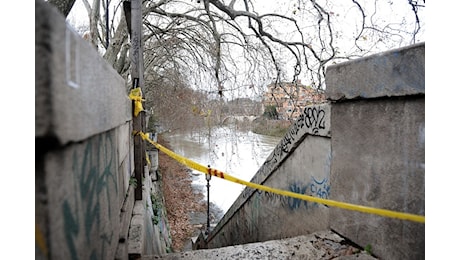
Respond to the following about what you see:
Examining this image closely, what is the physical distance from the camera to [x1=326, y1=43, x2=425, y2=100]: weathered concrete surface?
70.1 inches

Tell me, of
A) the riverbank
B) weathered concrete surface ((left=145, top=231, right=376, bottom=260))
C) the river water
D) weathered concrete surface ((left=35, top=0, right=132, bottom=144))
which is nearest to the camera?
weathered concrete surface ((left=35, top=0, right=132, bottom=144))

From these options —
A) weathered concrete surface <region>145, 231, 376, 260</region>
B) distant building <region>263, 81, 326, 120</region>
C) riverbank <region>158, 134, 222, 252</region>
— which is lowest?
riverbank <region>158, 134, 222, 252</region>

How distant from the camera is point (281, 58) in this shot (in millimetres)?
8016

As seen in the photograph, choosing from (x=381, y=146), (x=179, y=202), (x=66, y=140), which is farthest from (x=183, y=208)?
(x=66, y=140)

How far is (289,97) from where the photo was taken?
25.5ft

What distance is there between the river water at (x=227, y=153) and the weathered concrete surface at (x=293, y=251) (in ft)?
18.5

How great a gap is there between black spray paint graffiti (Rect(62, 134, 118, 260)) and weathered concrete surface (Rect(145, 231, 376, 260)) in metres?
1.02

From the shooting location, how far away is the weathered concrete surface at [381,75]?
70.1 inches

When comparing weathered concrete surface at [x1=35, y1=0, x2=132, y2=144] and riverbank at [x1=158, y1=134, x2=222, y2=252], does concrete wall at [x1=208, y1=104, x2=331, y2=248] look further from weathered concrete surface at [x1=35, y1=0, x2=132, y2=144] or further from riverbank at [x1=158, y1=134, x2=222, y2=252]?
riverbank at [x1=158, y1=134, x2=222, y2=252]

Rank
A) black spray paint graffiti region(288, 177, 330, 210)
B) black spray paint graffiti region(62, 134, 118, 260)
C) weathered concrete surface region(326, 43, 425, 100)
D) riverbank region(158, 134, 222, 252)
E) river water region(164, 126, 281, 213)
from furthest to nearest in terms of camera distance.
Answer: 1. riverbank region(158, 134, 222, 252)
2. river water region(164, 126, 281, 213)
3. black spray paint graffiti region(288, 177, 330, 210)
4. weathered concrete surface region(326, 43, 425, 100)
5. black spray paint graffiti region(62, 134, 118, 260)

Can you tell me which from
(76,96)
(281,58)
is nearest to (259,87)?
(281,58)

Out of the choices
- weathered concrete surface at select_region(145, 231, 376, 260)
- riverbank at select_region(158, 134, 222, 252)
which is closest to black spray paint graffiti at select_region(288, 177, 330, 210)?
weathered concrete surface at select_region(145, 231, 376, 260)

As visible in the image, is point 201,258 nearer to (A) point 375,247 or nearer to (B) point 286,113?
(A) point 375,247

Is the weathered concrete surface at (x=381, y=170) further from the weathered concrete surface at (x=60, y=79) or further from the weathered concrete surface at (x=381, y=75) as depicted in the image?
the weathered concrete surface at (x=60, y=79)
